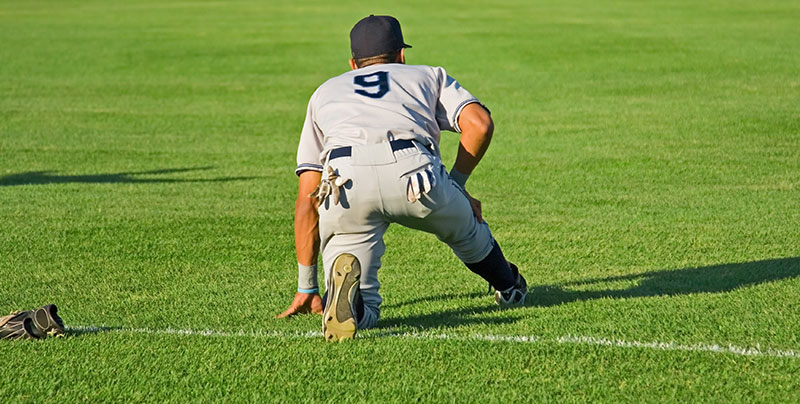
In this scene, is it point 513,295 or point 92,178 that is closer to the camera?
point 513,295

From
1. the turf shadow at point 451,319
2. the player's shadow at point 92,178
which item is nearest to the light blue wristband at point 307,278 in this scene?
the turf shadow at point 451,319

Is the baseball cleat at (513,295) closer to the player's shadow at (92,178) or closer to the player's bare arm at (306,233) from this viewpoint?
the player's bare arm at (306,233)

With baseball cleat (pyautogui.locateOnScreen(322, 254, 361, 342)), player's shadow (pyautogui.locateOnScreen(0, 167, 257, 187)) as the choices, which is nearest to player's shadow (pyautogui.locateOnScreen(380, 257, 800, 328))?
baseball cleat (pyautogui.locateOnScreen(322, 254, 361, 342))

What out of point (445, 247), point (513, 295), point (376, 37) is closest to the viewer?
point (376, 37)

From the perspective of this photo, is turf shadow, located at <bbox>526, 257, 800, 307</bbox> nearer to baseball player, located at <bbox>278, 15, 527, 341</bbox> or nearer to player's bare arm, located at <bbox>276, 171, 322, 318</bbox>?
baseball player, located at <bbox>278, 15, 527, 341</bbox>

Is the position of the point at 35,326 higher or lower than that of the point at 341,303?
lower

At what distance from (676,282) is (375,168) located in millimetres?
2884

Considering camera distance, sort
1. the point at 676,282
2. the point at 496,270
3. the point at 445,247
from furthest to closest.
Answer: the point at 445,247
the point at 676,282
the point at 496,270

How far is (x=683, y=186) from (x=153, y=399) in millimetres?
9223

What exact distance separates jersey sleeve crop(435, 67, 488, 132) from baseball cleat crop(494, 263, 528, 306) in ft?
3.93

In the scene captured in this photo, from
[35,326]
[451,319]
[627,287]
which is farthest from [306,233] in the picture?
[627,287]

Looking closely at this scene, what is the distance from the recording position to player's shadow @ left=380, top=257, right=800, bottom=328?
6.43 metres

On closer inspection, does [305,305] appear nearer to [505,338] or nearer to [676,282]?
[505,338]

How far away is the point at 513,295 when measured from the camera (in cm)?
682
